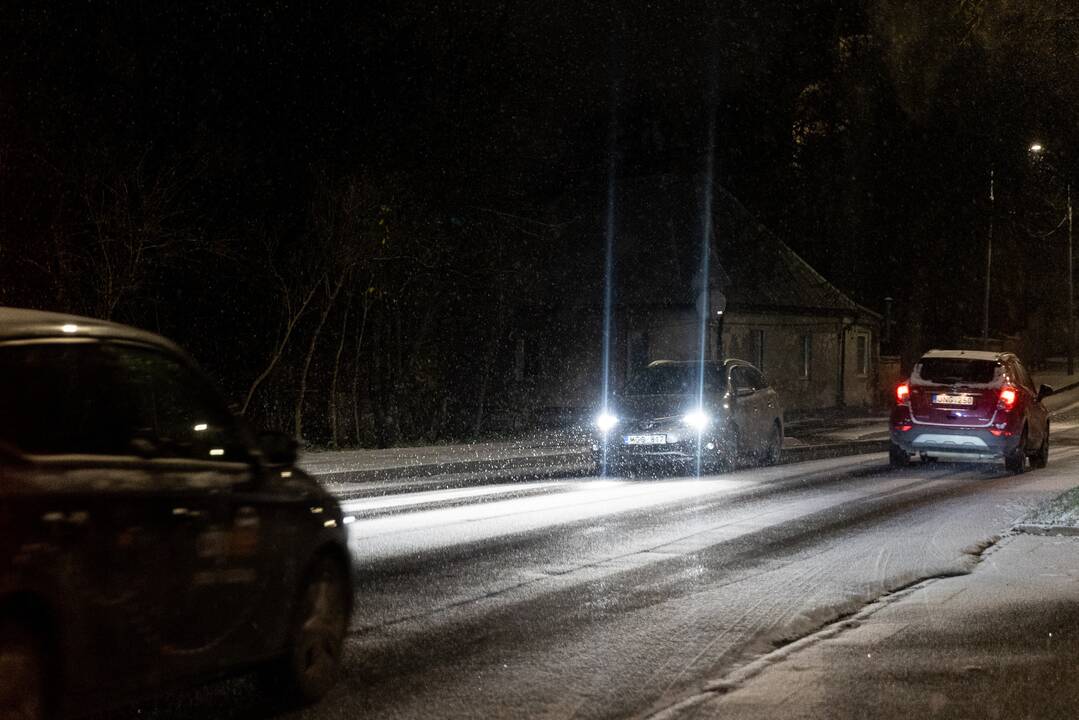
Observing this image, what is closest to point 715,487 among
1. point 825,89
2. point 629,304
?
point 629,304

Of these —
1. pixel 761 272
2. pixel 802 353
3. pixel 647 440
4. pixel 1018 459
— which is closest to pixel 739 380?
pixel 647 440

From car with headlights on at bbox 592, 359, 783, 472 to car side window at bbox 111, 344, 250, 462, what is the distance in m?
14.9

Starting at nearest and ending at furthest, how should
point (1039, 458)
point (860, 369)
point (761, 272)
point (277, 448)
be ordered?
point (277, 448)
point (1039, 458)
point (761, 272)
point (860, 369)

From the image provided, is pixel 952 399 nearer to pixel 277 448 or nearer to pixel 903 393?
pixel 903 393

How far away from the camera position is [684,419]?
67.6 ft

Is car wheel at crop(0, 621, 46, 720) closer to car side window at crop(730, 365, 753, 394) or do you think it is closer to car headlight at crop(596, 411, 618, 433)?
car headlight at crop(596, 411, 618, 433)

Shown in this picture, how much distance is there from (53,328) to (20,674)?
1260 millimetres

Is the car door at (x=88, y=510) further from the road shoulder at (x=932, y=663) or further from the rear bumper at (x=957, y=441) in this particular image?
the rear bumper at (x=957, y=441)

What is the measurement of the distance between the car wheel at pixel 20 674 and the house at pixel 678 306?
32166mm

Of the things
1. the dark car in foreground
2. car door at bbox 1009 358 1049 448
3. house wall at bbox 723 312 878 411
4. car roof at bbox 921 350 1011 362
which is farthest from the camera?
house wall at bbox 723 312 878 411

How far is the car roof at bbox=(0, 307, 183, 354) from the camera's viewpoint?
4.85 meters

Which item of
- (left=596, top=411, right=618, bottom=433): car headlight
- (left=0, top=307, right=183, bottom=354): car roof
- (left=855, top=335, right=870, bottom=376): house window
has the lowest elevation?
(left=596, top=411, right=618, bottom=433): car headlight

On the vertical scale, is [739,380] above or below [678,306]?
below

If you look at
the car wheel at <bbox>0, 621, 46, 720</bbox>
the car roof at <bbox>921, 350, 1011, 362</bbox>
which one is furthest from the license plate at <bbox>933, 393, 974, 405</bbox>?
the car wheel at <bbox>0, 621, 46, 720</bbox>
